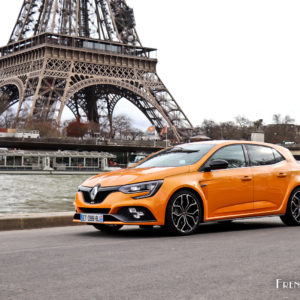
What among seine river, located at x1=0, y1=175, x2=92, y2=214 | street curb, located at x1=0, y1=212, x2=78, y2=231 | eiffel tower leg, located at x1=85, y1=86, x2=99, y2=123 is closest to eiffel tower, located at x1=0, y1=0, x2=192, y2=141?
eiffel tower leg, located at x1=85, y1=86, x2=99, y2=123

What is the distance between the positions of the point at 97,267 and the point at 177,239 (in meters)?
2.07

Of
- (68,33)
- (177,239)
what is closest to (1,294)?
(177,239)

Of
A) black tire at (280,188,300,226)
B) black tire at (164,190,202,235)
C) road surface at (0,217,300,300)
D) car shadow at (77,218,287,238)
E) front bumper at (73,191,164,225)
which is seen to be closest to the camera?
road surface at (0,217,300,300)

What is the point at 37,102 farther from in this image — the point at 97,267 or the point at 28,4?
the point at 97,267

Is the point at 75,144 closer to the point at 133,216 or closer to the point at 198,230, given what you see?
the point at 198,230

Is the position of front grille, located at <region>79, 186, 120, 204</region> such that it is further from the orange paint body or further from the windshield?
the windshield

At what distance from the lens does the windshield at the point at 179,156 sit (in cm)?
791

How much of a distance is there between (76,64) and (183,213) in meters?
55.3

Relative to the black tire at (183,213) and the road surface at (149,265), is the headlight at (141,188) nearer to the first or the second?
the black tire at (183,213)

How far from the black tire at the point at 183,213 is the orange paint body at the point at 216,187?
0.08 meters

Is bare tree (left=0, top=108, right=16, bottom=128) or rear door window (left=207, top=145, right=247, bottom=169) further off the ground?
bare tree (left=0, top=108, right=16, bottom=128)

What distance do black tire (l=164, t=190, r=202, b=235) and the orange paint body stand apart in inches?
3.0

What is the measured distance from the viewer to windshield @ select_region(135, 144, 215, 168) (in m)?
7.91

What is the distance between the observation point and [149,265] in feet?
16.6
